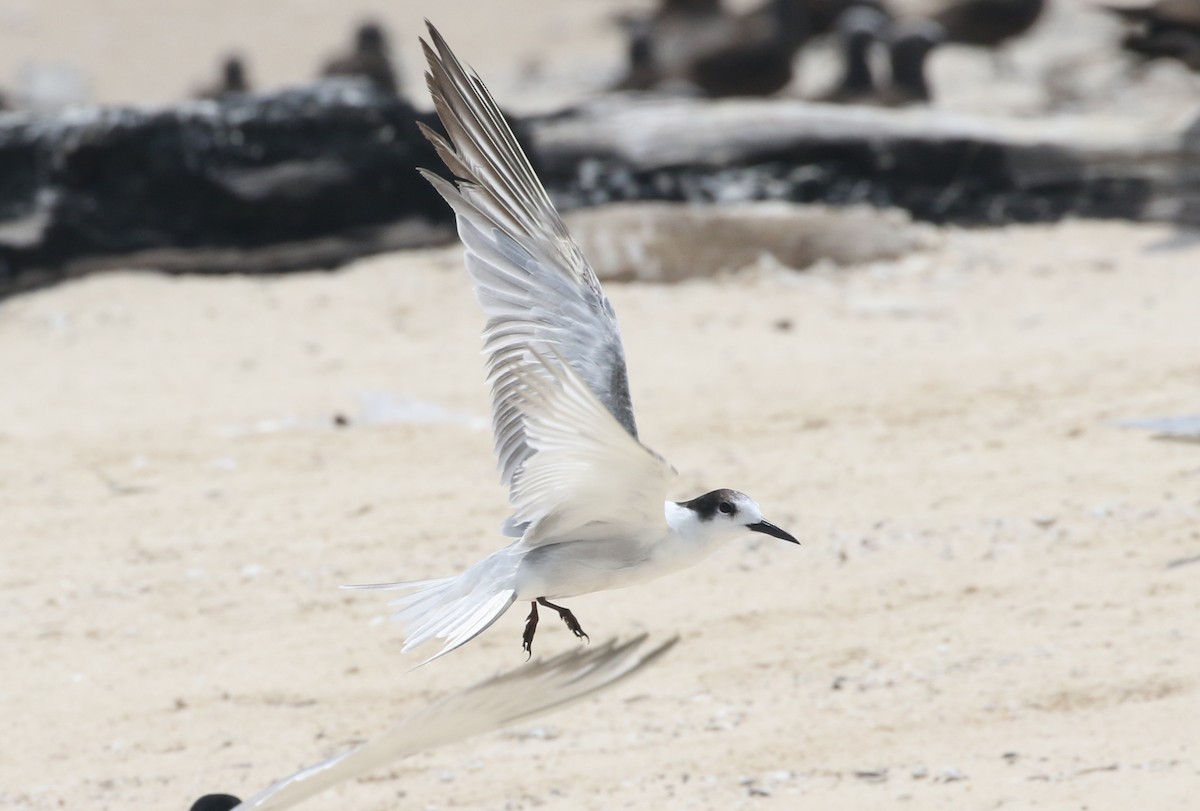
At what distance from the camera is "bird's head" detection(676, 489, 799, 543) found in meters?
3.29

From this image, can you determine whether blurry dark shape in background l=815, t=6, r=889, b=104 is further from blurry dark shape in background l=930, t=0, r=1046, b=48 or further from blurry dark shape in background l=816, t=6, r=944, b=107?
blurry dark shape in background l=930, t=0, r=1046, b=48

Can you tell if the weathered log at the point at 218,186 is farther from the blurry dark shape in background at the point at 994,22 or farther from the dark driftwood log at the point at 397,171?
the blurry dark shape in background at the point at 994,22

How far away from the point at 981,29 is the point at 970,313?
25.8ft

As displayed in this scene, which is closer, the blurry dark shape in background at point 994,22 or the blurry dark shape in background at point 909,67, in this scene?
the blurry dark shape in background at point 909,67

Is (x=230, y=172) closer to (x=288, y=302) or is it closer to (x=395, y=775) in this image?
(x=288, y=302)

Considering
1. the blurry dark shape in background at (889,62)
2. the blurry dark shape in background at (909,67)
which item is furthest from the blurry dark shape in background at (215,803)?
the blurry dark shape in background at (909,67)

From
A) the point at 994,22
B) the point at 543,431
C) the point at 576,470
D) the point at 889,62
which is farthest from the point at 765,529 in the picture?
the point at 994,22

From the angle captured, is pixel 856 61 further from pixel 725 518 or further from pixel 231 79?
pixel 725 518

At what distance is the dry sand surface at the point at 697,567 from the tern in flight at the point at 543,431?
1.95 feet

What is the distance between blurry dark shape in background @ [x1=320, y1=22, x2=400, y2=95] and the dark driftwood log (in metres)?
5.48

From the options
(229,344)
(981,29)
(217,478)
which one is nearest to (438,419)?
(217,478)

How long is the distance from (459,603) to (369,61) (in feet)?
36.9

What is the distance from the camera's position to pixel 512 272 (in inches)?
150

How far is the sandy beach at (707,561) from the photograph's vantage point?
3703 millimetres
